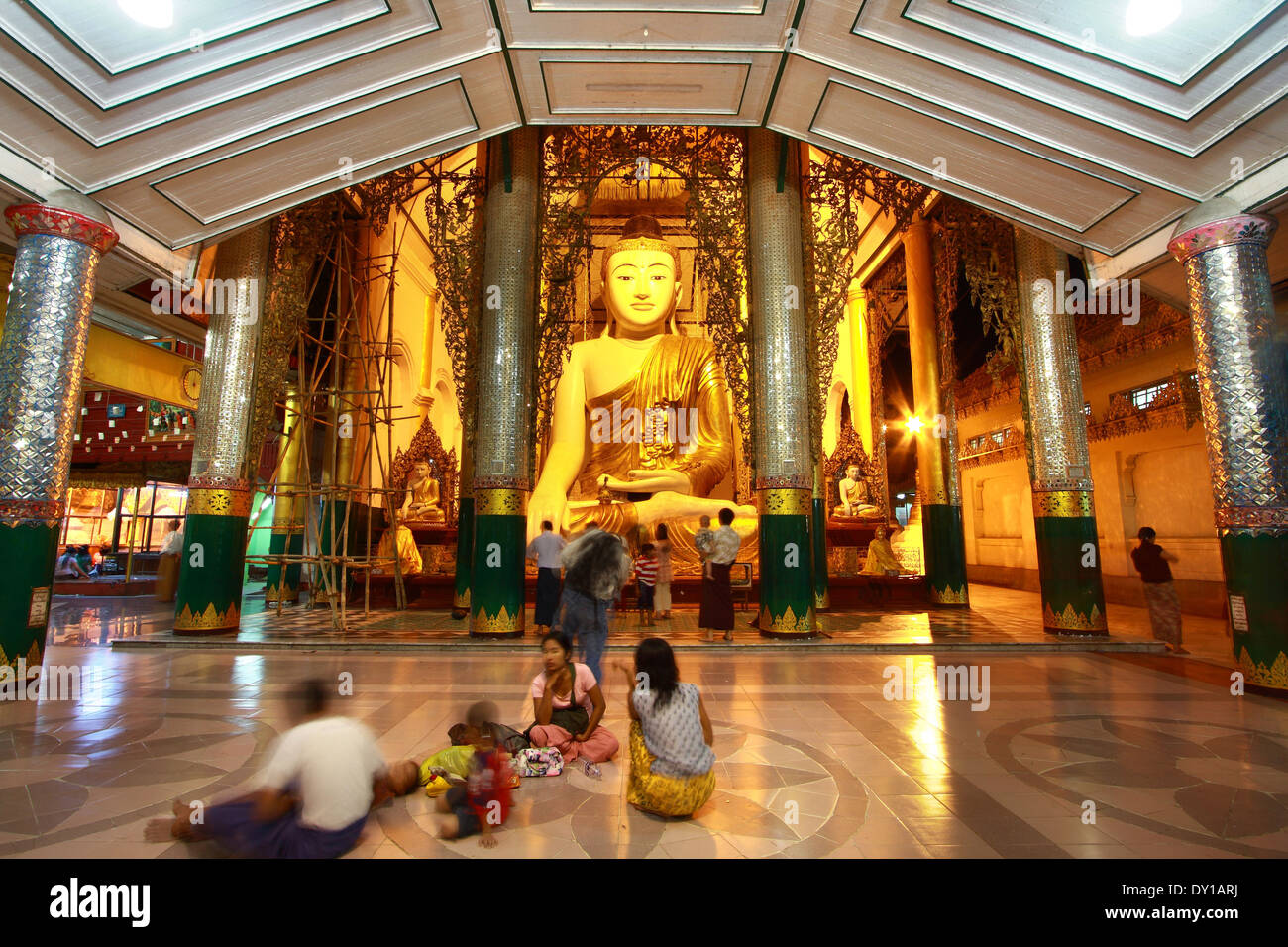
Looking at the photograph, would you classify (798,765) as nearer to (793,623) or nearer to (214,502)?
(793,623)

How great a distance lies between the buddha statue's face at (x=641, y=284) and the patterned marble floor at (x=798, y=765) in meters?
6.64

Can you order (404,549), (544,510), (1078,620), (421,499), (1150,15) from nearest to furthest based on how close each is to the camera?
(1150,15)
(1078,620)
(544,510)
(404,549)
(421,499)

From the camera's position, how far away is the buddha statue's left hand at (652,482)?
9703 mm

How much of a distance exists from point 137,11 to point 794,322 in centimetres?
597

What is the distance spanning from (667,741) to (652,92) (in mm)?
5905

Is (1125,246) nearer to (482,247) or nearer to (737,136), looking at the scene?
(737,136)

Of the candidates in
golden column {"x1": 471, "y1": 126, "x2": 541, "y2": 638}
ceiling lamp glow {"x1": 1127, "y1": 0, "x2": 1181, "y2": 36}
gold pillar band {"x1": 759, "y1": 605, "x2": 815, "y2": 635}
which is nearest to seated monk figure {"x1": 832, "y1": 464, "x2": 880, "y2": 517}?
gold pillar band {"x1": 759, "y1": 605, "x2": 815, "y2": 635}

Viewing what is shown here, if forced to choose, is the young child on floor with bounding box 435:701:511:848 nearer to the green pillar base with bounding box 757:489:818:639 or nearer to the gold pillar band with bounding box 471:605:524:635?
the gold pillar band with bounding box 471:605:524:635

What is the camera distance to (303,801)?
2.12 m

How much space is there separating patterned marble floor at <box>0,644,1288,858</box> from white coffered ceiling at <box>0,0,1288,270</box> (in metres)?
3.84

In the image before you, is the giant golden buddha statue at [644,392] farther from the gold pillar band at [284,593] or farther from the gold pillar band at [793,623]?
the gold pillar band at [284,593]

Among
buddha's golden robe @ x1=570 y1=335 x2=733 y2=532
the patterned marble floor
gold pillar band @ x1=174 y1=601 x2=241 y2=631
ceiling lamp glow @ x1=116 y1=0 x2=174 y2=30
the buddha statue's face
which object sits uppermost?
the buddha statue's face

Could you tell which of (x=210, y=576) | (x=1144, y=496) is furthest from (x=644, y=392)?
(x=1144, y=496)

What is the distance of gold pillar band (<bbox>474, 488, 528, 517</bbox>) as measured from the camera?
7004 millimetres
